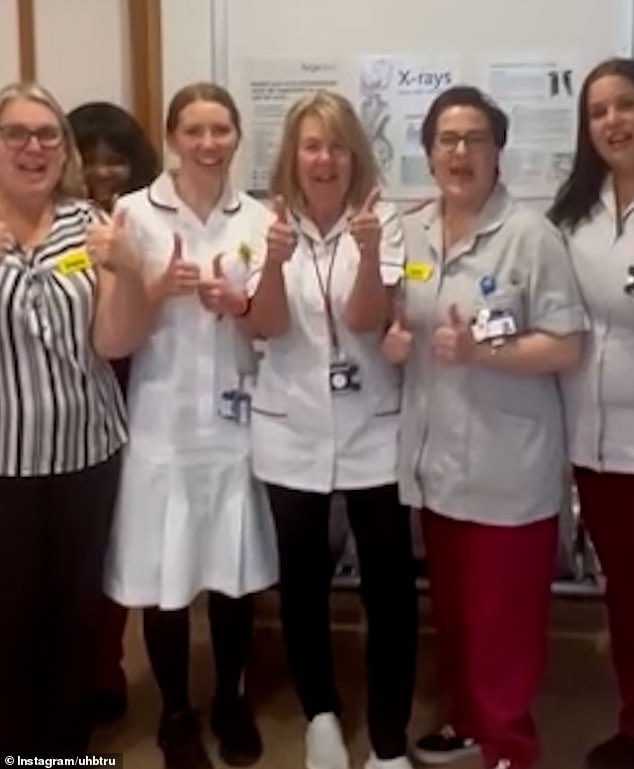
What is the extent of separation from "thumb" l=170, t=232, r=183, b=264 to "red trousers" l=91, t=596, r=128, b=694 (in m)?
0.88

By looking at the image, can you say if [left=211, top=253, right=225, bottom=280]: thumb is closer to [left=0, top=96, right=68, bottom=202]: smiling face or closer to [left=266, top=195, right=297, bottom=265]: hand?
[left=266, top=195, right=297, bottom=265]: hand

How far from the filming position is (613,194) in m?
2.32

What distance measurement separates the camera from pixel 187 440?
244cm

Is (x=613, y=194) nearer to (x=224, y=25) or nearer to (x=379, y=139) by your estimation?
(x=379, y=139)

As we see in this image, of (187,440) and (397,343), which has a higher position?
(397,343)

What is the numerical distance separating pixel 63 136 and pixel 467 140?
2.51 feet

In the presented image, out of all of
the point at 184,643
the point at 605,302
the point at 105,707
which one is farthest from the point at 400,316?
the point at 105,707

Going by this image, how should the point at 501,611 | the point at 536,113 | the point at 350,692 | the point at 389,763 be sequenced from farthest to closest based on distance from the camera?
1. the point at 536,113
2. the point at 350,692
3. the point at 389,763
4. the point at 501,611

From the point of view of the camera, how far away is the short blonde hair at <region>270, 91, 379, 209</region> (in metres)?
2.32

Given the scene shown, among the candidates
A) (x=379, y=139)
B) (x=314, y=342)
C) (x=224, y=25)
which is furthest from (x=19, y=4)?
(x=314, y=342)

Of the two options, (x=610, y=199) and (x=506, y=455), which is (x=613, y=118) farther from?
(x=506, y=455)

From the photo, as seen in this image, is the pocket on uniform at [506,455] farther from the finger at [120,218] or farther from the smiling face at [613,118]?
the finger at [120,218]

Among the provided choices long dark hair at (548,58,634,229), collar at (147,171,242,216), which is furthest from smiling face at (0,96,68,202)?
long dark hair at (548,58,634,229)

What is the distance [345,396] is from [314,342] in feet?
0.41
